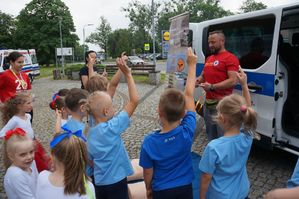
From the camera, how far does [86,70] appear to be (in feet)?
16.0

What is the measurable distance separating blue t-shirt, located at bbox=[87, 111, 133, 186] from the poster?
12.9ft

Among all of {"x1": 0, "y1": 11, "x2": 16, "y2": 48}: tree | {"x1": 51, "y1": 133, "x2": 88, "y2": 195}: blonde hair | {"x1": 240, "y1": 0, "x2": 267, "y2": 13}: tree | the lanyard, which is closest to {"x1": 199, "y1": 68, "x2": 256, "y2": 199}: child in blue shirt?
{"x1": 51, "y1": 133, "x2": 88, "y2": 195}: blonde hair

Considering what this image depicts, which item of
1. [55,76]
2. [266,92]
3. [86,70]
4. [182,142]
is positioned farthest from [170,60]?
[55,76]

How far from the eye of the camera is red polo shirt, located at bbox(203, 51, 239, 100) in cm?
398

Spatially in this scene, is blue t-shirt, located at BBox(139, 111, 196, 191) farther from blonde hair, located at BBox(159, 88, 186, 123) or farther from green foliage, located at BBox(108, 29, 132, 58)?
green foliage, located at BBox(108, 29, 132, 58)

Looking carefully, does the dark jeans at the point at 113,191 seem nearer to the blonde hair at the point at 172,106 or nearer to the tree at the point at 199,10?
the blonde hair at the point at 172,106

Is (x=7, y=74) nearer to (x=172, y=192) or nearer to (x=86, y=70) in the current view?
(x=86, y=70)

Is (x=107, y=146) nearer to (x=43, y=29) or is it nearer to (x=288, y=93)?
(x=288, y=93)

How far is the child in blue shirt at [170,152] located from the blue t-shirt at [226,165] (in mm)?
170

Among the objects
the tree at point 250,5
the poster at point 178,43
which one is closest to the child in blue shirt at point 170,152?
the poster at point 178,43

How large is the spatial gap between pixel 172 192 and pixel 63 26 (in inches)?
2038

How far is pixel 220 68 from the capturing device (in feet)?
13.3

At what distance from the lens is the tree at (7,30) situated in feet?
176

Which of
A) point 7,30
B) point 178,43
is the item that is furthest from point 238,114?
point 7,30
